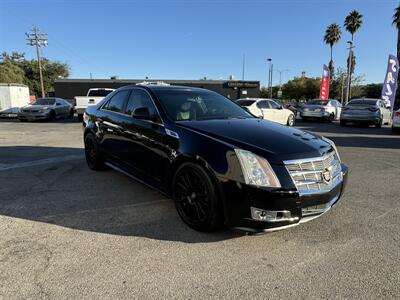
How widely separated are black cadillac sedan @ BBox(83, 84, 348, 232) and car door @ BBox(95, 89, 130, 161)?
6.8 inches

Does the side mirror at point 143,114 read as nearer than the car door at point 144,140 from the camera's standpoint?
No

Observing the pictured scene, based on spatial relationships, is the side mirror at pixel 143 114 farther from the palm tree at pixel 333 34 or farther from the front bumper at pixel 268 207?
the palm tree at pixel 333 34

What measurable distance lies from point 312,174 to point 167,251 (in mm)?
1598

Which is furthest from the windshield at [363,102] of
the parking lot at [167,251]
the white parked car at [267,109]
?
the parking lot at [167,251]

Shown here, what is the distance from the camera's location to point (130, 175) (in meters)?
4.82

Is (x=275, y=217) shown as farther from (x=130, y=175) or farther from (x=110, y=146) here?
(x=110, y=146)

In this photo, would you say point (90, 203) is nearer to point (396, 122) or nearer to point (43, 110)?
point (396, 122)

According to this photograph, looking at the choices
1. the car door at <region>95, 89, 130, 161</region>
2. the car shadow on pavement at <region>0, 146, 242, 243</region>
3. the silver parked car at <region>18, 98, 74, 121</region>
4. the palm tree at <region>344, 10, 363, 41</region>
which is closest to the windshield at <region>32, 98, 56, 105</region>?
the silver parked car at <region>18, 98, 74, 121</region>

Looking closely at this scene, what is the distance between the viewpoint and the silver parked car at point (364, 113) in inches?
637

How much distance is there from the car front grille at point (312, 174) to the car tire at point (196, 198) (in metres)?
0.78

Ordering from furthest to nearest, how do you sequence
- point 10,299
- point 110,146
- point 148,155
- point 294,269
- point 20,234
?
point 110,146 < point 148,155 < point 20,234 < point 294,269 < point 10,299

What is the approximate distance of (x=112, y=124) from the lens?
5293mm

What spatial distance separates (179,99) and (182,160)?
4.04 feet

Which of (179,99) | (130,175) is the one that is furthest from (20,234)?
(179,99)
